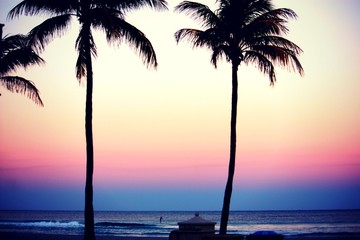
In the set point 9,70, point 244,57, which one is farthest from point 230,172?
point 9,70

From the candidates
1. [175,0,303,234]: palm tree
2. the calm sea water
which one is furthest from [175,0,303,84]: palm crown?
the calm sea water

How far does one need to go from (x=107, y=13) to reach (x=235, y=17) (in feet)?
18.5

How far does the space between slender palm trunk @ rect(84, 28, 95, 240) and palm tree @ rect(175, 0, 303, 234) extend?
4446 mm

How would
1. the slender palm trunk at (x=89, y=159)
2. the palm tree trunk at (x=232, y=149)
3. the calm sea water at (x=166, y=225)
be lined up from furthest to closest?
the calm sea water at (x=166, y=225), the palm tree trunk at (x=232, y=149), the slender palm trunk at (x=89, y=159)

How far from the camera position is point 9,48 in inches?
981

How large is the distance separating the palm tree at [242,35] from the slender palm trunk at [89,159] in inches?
175

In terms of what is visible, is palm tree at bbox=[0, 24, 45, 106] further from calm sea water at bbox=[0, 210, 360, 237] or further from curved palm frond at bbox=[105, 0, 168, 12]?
calm sea water at bbox=[0, 210, 360, 237]

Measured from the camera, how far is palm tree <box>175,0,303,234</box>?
23297 mm

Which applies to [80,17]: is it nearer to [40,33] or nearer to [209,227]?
[40,33]

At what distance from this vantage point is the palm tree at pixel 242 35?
2330cm

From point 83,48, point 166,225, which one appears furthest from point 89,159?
point 166,225

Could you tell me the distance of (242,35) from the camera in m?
23.4

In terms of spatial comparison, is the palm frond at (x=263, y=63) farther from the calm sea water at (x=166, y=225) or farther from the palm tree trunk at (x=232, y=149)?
the calm sea water at (x=166, y=225)

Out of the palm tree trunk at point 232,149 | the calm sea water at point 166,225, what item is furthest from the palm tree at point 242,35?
the calm sea water at point 166,225
